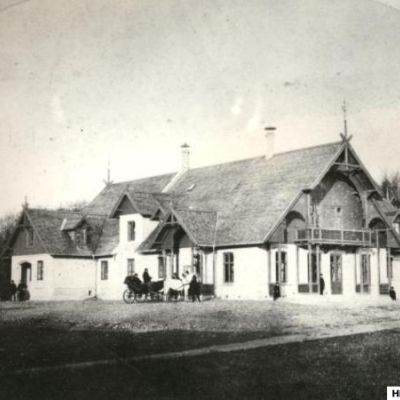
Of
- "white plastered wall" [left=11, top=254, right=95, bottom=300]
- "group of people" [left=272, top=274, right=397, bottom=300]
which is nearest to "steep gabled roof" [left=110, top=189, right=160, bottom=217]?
"white plastered wall" [left=11, top=254, right=95, bottom=300]

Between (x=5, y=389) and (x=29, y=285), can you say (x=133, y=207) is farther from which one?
(x=5, y=389)

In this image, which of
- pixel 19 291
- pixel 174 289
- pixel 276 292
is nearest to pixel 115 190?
pixel 19 291

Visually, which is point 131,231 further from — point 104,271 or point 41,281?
point 41,281

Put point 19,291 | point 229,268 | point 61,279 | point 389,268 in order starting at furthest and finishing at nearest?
point 61,279 → point 19,291 → point 389,268 → point 229,268

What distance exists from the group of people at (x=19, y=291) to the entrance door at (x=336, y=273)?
1812 centimetres

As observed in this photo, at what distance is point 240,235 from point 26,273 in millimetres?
16202

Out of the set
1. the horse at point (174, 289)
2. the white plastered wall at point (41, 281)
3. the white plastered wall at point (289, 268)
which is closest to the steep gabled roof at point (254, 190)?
the white plastered wall at point (289, 268)

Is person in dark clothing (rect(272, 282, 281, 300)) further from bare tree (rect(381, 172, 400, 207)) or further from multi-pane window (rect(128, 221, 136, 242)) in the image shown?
bare tree (rect(381, 172, 400, 207))

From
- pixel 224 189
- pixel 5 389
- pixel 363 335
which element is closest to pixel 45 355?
pixel 5 389

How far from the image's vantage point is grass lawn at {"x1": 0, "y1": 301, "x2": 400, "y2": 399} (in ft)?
37.3

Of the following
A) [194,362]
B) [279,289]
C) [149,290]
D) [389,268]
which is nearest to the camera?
[194,362]

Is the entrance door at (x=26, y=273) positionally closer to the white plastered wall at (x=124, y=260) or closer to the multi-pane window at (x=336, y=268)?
the white plastered wall at (x=124, y=260)

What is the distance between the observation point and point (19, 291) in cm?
4047

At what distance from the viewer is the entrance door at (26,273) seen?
139 feet
